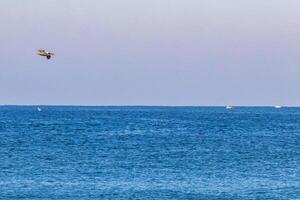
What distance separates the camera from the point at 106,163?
92.2m

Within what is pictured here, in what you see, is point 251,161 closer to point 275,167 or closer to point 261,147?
point 275,167

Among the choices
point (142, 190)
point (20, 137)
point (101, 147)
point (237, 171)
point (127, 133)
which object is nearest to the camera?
point (142, 190)

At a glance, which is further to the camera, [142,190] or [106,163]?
[106,163]

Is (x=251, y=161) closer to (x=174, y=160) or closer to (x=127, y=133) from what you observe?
(x=174, y=160)

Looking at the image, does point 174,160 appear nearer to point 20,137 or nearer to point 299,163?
point 299,163

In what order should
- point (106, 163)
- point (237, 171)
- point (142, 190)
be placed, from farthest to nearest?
point (106, 163) → point (237, 171) → point (142, 190)

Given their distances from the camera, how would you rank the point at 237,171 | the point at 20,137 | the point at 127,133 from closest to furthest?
the point at 237,171
the point at 20,137
the point at 127,133

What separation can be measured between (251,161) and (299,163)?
506 cm

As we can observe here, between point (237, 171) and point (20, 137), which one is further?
point (20, 137)

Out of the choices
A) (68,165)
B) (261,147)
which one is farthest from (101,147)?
(68,165)

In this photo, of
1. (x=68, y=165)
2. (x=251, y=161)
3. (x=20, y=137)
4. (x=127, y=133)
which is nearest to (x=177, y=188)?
(x=68, y=165)

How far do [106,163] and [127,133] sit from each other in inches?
2257

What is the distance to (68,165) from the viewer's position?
89.1 m

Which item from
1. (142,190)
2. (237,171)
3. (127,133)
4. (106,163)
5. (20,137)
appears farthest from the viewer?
(127,133)
